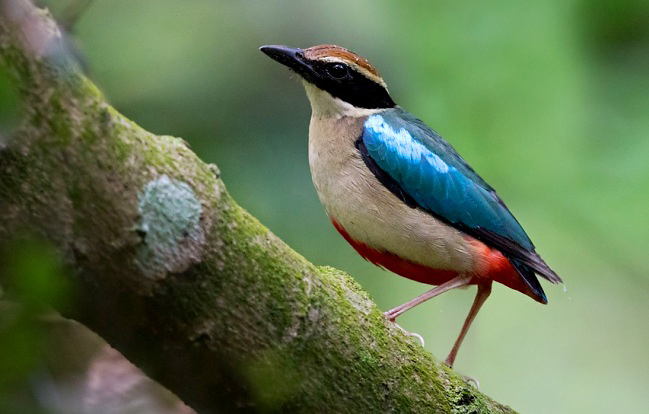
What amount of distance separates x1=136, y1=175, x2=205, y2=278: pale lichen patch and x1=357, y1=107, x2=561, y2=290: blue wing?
204cm

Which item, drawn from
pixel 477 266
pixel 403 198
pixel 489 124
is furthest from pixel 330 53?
pixel 489 124

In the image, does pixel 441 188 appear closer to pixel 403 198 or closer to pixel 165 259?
pixel 403 198

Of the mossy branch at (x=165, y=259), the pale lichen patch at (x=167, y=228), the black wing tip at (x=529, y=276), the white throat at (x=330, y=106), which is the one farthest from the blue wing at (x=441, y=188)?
the pale lichen patch at (x=167, y=228)

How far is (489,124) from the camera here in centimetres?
621

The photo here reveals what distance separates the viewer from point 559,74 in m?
6.27

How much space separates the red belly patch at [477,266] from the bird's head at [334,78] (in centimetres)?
68

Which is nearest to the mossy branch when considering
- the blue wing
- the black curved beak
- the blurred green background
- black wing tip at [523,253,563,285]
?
the blue wing

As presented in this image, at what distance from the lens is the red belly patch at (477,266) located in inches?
163

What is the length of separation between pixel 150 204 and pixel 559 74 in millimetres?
4713

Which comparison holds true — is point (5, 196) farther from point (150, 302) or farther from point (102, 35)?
point (102, 35)

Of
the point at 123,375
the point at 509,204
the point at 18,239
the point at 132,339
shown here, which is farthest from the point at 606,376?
the point at 18,239

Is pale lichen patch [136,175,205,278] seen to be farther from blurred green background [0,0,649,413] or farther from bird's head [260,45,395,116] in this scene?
blurred green background [0,0,649,413]

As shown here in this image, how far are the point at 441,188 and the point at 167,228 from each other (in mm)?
2288

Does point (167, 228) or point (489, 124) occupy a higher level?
point (489, 124)
